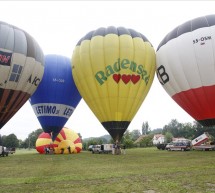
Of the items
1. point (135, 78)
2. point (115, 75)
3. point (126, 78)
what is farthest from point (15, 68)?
point (135, 78)

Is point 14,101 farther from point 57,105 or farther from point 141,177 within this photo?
point 141,177

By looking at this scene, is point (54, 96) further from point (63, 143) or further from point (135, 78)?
point (135, 78)

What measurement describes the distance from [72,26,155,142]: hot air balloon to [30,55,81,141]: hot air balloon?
16.1 feet

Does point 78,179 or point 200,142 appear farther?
point 200,142

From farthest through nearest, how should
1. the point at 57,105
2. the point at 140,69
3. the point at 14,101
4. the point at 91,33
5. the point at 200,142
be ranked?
the point at 200,142 → the point at 57,105 → the point at 91,33 → the point at 140,69 → the point at 14,101

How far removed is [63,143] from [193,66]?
16.8m

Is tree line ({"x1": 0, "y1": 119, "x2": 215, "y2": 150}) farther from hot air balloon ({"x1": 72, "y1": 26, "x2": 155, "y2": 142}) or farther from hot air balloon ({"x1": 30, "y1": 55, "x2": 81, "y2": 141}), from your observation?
hot air balloon ({"x1": 72, "y1": 26, "x2": 155, "y2": 142})

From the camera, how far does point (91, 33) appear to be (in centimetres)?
2427

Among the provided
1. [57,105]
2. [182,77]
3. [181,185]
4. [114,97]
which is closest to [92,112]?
[114,97]

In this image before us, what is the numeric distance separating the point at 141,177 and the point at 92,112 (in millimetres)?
14057

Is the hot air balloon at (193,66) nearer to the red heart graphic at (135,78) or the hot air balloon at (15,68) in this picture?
the red heart graphic at (135,78)

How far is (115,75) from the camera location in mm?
22141

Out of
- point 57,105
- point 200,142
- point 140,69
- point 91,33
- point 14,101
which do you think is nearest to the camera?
point 14,101

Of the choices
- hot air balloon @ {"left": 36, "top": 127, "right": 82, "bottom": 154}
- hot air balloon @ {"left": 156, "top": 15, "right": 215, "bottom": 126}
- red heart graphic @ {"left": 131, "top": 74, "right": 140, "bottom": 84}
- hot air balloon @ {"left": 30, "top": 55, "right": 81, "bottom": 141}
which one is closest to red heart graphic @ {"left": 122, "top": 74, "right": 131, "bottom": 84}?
red heart graphic @ {"left": 131, "top": 74, "right": 140, "bottom": 84}
